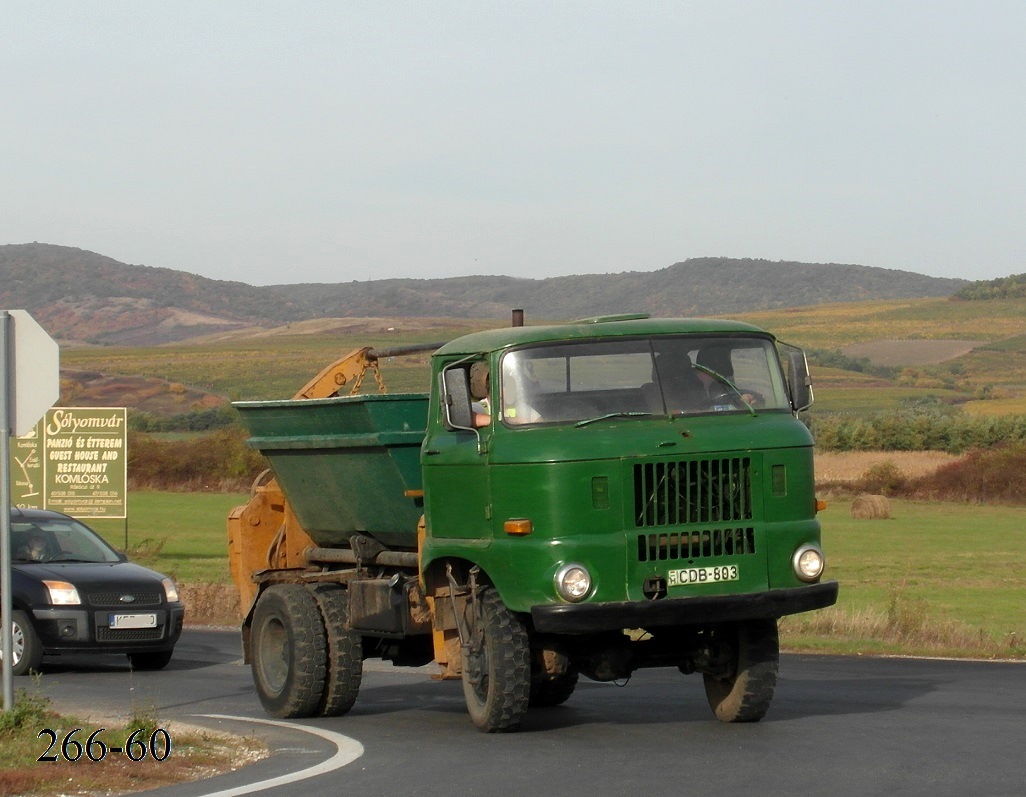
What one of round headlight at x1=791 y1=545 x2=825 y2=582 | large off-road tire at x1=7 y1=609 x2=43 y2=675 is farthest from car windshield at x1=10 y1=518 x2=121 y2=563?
round headlight at x1=791 y1=545 x2=825 y2=582

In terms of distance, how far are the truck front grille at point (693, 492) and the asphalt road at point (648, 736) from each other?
4.73 feet

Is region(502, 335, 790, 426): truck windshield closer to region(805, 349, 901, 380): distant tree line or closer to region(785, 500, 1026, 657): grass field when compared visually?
region(785, 500, 1026, 657): grass field

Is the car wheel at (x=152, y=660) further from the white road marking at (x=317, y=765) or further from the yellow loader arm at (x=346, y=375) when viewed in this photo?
the white road marking at (x=317, y=765)

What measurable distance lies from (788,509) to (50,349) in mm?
5139

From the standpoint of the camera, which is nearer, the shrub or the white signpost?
the white signpost

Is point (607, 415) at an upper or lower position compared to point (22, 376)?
lower

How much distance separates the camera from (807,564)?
11.1m

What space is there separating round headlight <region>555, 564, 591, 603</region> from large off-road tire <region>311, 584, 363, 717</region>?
2.85 meters

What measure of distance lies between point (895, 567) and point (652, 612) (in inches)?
1125

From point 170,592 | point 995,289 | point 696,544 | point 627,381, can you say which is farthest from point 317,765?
point 995,289

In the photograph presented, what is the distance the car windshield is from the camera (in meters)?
18.1

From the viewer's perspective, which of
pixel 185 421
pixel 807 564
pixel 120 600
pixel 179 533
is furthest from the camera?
pixel 185 421

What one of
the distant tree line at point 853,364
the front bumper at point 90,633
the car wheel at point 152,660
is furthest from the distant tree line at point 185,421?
the front bumper at point 90,633

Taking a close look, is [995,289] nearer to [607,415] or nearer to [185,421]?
[185,421]
